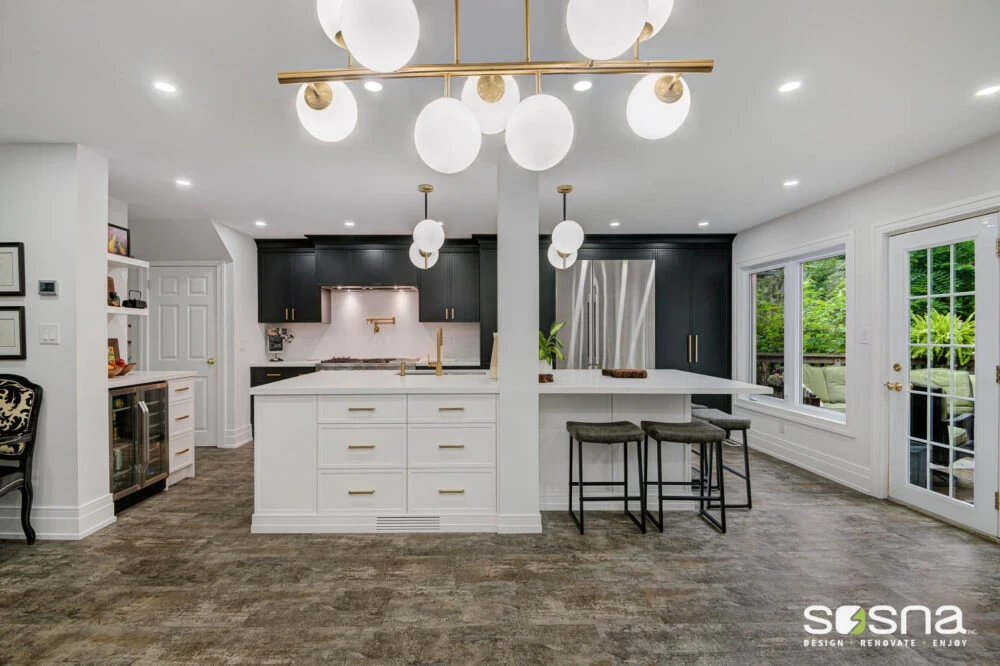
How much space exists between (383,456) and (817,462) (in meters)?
3.86

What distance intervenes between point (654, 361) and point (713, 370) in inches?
30.9

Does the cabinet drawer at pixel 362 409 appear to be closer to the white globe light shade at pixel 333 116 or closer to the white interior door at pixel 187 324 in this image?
the white globe light shade at pixel 333 116

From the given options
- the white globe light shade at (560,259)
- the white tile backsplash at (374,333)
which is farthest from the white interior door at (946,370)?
the white tile backsplash at (374,333)

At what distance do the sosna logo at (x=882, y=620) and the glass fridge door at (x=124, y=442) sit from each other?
4.25 meters

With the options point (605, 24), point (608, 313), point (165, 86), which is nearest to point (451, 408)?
point (165, 86)

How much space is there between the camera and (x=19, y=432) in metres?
2.67

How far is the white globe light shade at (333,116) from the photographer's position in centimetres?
116

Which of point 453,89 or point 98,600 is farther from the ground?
point 453,89

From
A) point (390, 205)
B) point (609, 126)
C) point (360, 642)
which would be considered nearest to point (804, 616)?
point (360, 642)

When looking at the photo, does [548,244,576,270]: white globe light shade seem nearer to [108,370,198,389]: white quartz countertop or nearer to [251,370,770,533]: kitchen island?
[251,370,770,533]: kitchen island

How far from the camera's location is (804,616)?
1.96m

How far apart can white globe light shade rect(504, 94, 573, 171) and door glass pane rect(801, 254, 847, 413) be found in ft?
13.2

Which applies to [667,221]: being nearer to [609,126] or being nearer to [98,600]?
[609,126]

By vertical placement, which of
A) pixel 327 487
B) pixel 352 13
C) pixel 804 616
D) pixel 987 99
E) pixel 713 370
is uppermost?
pixel 987 99
